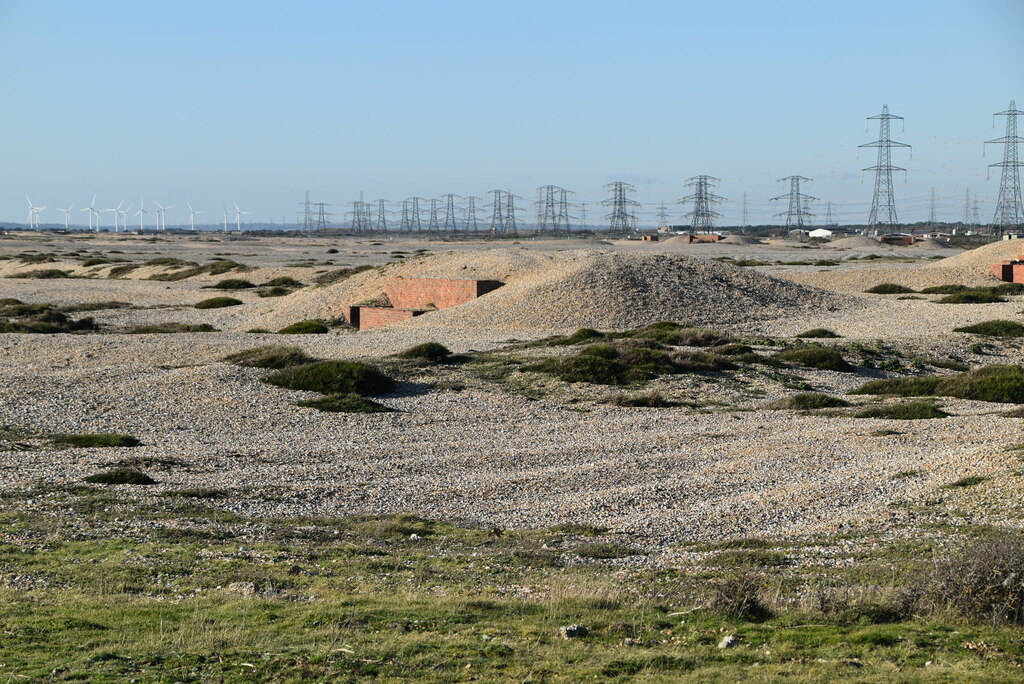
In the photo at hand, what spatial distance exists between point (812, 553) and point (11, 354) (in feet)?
81.4

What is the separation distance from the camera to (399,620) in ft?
29.1

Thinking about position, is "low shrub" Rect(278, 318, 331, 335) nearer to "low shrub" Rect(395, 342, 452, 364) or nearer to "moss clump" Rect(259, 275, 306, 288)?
"low shrub" Rect(395, 342, 452, 364)

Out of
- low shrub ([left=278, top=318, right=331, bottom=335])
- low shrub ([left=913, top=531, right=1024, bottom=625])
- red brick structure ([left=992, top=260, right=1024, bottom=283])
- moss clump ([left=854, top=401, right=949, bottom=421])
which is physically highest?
red brick structure ([left=992, top=260, right=1024, bottom=283])

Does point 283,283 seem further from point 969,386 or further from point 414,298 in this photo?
point 969,386

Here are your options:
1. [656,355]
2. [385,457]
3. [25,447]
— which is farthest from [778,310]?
[25,447]

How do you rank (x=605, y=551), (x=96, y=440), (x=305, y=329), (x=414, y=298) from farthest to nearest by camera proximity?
1. (x=414, y=298)
2. (x=305, y=329)
3. (x=96, y=440)
4. (x=605, y=551)

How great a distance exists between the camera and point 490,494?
1546cm

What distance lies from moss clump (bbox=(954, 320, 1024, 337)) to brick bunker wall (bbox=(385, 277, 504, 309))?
1818 cm

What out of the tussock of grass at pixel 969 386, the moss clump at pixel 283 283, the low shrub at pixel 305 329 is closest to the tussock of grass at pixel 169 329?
the low shrub at pixel 305 329

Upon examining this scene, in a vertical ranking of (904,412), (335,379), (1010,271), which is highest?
(1010,271)

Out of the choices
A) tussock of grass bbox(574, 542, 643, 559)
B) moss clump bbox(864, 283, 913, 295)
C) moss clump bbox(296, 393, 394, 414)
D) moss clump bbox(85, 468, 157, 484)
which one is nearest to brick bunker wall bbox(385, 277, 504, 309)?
moss clump bbox(296, 393, 394, 414)

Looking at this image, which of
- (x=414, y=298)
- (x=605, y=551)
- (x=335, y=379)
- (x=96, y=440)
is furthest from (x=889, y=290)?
(x=605, y=551)

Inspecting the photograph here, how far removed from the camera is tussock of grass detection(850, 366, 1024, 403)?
24641 millimetres

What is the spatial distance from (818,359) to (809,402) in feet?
21.7
